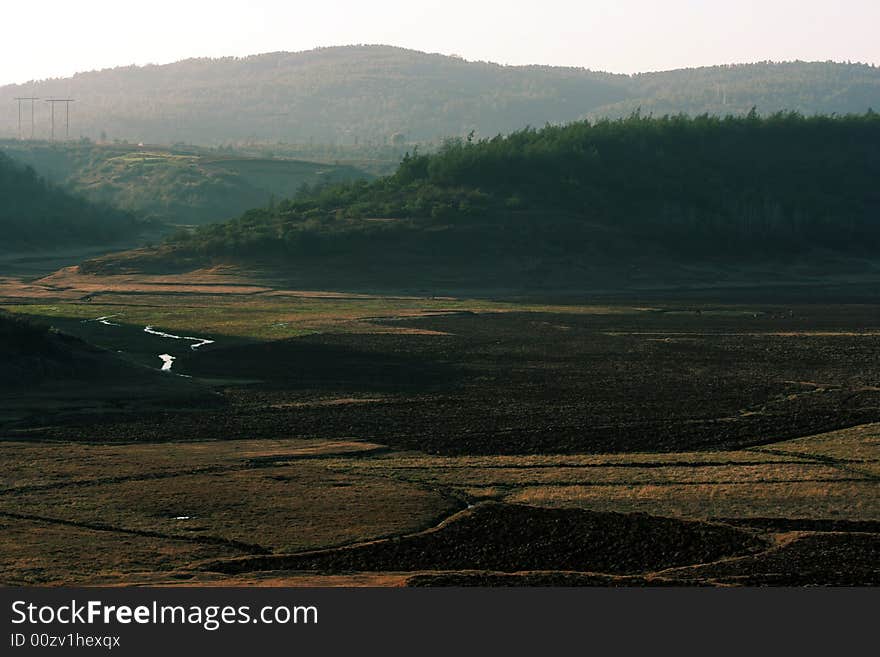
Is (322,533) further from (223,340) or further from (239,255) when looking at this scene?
(239,255)

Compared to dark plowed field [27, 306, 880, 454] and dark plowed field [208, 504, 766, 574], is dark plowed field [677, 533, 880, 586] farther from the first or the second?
dark plowed field [27, 306, 880, 454]

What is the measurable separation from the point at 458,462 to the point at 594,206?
365ft

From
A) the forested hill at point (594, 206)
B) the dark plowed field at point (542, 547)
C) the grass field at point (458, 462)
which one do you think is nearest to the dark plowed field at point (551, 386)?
the grass field at point (458, 462)

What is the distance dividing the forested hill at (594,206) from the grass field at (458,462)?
5473cm

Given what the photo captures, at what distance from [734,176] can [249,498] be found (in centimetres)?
13719

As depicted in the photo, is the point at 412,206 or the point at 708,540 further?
the point at 412,206

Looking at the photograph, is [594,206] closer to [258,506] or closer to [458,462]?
[458,462]

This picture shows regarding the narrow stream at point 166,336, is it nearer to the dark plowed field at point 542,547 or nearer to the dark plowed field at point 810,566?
the dark plowed field at point 542,547

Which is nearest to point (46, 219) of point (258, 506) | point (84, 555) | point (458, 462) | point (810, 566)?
point (458, 462)

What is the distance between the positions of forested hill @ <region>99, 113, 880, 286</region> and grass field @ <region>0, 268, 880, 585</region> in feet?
180

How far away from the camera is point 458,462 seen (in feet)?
150

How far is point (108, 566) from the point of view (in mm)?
33344

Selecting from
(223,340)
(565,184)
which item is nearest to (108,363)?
(223,340)

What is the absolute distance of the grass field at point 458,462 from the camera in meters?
33.8
